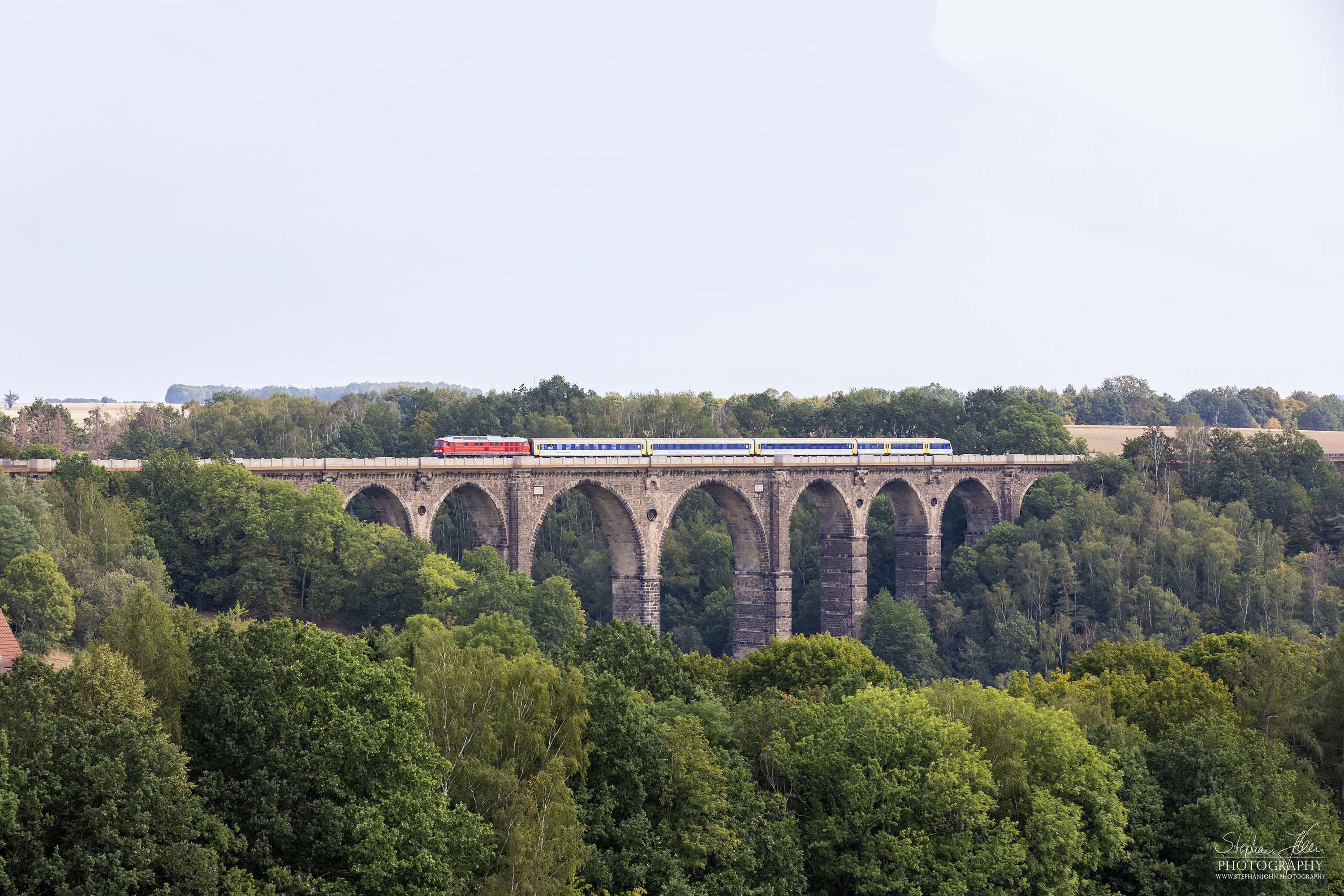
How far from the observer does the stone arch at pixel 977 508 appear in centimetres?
10925

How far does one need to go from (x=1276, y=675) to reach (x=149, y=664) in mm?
37023

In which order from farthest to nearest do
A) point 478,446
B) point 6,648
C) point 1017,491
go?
1. point 1017,491
2. point 478,446
3. point 6,648

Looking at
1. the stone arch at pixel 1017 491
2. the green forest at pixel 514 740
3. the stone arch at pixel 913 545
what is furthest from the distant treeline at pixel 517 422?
the green forest at pixel 514 740

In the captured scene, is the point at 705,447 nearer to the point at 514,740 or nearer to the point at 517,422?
the point at 517,422

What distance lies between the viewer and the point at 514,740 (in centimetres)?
3434

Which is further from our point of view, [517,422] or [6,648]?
[517,422]

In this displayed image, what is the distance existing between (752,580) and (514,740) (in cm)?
6487

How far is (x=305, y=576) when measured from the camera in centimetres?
7575

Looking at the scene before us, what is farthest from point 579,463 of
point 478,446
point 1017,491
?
point 1017,491

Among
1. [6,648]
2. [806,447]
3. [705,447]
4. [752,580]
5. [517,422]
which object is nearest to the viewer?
[6,648]

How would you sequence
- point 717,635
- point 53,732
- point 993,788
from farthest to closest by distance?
point 717,635
point 993,788
point 53,732

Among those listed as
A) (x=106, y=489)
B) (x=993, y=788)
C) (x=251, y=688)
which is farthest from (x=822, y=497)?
(x=251, y=688)

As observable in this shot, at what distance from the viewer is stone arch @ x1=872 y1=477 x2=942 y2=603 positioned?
105312 mm

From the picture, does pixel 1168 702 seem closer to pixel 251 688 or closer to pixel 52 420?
pixel 251 688
